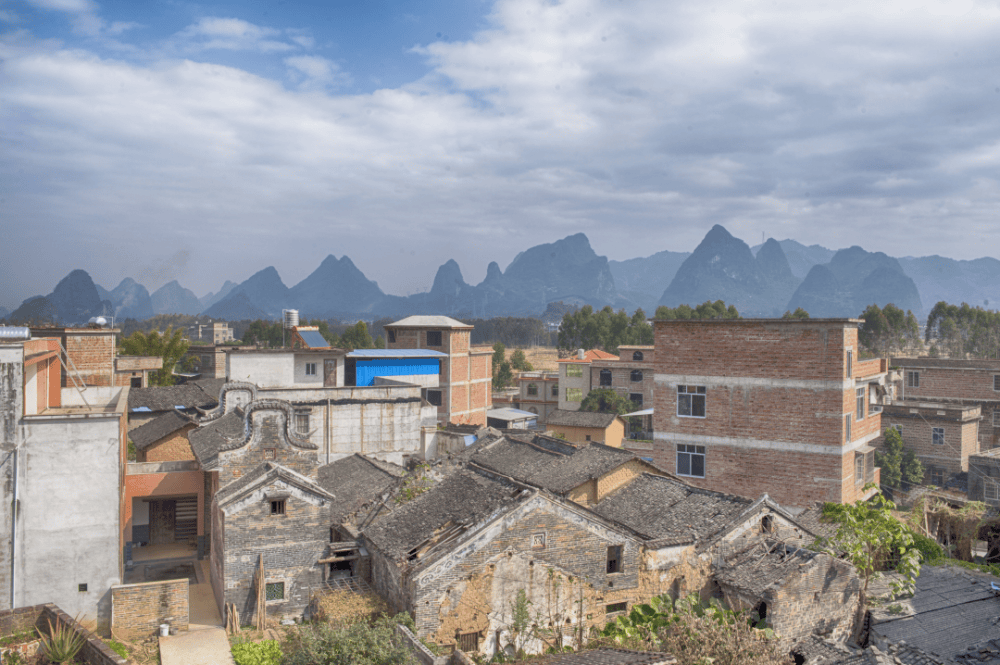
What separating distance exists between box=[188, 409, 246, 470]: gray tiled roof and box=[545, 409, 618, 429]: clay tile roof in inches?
932

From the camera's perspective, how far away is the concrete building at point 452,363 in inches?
1993

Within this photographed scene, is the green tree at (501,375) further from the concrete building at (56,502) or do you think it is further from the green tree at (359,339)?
the concrete building at (56,502)

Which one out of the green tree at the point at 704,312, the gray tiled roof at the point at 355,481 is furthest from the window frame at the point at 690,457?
the green tree at the point at 704,312

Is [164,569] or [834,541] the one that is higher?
[834,541]

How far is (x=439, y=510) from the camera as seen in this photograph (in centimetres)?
1716

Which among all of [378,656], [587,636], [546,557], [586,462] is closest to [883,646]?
[587,636]

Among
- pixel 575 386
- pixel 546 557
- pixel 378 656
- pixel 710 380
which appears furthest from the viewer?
pixel 575 386

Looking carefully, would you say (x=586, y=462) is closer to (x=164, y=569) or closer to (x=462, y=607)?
(x=462, y=607)

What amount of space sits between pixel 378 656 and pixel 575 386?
48889mm

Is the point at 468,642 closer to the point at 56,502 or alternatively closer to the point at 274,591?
the point at 274,591

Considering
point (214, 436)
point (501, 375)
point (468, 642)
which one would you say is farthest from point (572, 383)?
point (468, 642)

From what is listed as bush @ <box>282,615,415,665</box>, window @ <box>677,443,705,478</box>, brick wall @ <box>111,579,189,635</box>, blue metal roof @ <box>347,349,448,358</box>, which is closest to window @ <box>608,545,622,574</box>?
bush @ <box>282,615,415,665</box>

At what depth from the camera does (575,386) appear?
6000 centimetres

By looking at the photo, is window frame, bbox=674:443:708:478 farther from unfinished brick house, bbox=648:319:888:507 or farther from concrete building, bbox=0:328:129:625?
concrete building, bbox=0:328:129:625
